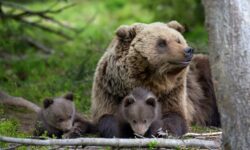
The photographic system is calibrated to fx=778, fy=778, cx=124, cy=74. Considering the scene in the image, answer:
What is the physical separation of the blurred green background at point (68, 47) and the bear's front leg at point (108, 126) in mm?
1885

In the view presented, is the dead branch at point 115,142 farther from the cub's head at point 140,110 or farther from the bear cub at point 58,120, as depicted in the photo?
the bear cub at point 58,120

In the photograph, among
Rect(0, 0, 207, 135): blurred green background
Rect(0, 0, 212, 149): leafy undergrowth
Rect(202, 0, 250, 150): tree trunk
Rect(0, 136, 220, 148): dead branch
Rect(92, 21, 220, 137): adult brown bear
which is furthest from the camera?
Rect(0, 0, 207, 135): blurred green background

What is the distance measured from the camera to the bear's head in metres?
8.18

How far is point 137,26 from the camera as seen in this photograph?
28.5 ft

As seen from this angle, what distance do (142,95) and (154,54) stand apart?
554 millimetres

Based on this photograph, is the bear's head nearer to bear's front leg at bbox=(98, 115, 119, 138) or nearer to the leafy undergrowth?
bear's front leg at bbox=(98, 115, 119, 138)

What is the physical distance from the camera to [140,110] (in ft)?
25.8

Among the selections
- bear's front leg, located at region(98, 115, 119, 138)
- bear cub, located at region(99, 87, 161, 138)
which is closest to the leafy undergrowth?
bear's front leg, located at region(98, 115, 119, 138)

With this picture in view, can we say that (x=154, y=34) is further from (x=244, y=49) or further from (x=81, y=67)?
(x=81, y=67)

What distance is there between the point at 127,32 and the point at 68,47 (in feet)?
21.8

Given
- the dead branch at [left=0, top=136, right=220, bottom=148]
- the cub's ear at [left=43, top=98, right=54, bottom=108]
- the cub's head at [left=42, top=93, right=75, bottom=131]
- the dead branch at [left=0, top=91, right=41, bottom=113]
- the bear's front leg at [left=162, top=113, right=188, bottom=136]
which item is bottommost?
the dead branch at [left=0, top=136, right=220, bottom=148]

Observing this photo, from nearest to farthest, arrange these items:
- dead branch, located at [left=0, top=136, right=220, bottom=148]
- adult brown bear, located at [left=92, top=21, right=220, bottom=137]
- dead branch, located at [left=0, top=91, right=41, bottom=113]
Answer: dead branch, located at [left=0, top=136, right=220, bottom=148], adult brown bear, located at [left=92, top=21, right=220, bottom=137], dead branch, located at [left=0, top=91, right=41, bottom=113]

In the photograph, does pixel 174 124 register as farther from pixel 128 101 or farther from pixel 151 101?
pixel 128 101

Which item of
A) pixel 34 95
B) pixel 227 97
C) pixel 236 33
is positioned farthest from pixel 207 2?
pixel 34 95
